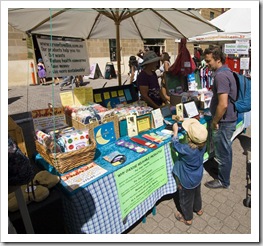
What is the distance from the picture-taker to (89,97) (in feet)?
9.48

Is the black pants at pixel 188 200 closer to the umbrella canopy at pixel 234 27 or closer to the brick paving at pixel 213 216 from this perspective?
the brick paving at pixel 213 216

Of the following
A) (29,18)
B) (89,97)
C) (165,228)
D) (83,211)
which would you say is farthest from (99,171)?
(29,18)

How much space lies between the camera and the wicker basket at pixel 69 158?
1837 millimetres

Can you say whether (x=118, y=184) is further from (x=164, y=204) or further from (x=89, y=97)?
(x=89, y=97)

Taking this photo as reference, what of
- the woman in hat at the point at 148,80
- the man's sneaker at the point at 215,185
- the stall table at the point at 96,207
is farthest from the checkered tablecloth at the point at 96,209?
the woman in hat at the point at 148,80

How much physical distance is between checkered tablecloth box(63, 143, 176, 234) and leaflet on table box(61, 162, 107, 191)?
0.05 metres

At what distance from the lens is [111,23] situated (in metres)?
4.69

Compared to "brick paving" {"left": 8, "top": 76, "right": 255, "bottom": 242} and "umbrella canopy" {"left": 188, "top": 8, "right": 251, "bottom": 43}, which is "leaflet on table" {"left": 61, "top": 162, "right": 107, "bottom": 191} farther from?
"umbrella canopy" {"left": 188, "top": 8, "right": 251, "bottom": 43}

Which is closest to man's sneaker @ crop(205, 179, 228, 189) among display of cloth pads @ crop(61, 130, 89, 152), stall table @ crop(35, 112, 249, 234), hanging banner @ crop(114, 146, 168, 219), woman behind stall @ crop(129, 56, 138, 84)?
hanging banner @ crop(114, 146, 168, 219)

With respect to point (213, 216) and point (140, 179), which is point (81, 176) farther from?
point (213, 216)

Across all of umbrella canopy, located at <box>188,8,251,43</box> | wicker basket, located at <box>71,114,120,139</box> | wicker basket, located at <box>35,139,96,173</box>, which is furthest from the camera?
umbrella canopy, located at <box>188,8,251,43</box>

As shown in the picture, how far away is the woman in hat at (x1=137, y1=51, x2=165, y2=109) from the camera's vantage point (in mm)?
3120

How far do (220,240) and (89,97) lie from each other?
2209 millimetres

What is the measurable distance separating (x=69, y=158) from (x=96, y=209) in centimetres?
50
